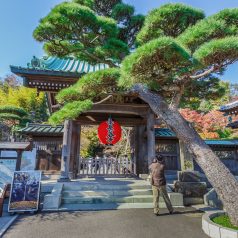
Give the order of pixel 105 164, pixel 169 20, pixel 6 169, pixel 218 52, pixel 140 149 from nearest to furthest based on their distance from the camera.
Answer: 1. pixel 218 52
2. pixel 169 20
3. pixel 6 169
4. pixel 140 149
5. pixel 105 164

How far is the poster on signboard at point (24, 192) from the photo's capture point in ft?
18.2

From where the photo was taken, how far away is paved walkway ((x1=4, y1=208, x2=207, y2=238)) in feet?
13.3

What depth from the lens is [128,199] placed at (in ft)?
21.7

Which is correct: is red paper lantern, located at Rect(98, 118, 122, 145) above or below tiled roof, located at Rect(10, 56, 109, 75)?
below

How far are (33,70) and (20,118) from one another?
12.8m

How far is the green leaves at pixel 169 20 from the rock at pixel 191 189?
536 cm

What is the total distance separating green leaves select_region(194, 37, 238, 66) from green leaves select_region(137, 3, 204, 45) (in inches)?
66.2

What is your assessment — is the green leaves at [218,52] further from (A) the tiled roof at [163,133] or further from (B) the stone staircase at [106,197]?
(A) the tiled roof at [163,133]

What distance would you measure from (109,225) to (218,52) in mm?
4594

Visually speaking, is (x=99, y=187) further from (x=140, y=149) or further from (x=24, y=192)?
(x=140, y=149)

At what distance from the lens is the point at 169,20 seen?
4992mm

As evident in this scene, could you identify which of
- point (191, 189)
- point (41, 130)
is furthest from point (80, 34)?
point (41, 130)

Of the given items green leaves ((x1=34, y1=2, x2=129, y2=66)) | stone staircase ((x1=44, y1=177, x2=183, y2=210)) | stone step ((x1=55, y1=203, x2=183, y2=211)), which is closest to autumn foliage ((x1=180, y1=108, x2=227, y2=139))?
stone staircase ((x1=44, y1=177, x2=183, y2=210))

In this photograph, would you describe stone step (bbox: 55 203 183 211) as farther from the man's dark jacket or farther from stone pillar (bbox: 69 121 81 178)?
stone pillar (bbox: 69 121 81 178)
